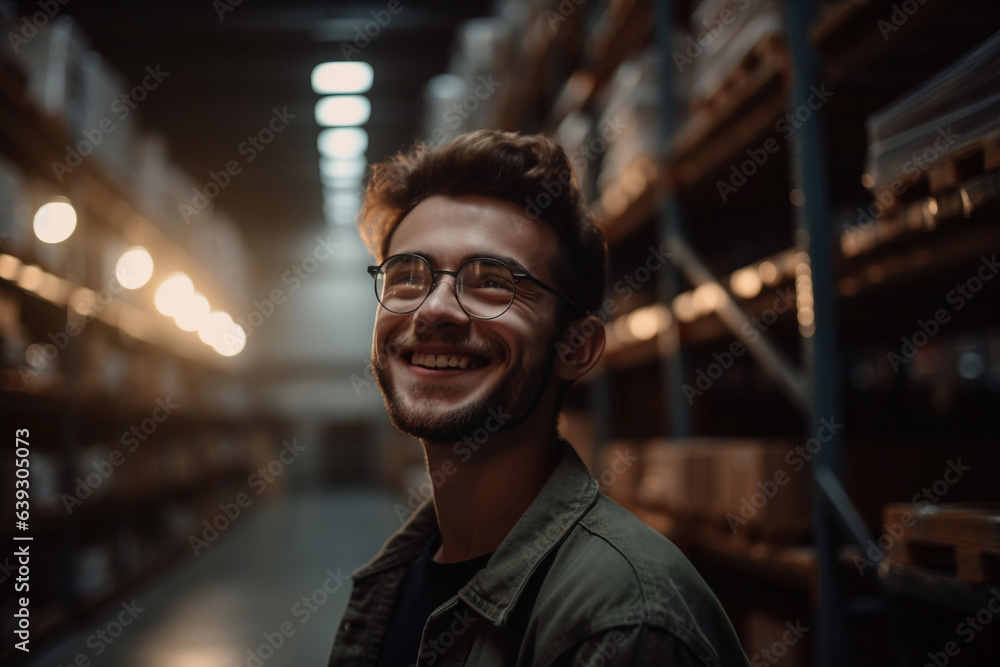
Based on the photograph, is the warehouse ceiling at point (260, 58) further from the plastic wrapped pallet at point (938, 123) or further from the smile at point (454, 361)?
the smile at point (454, 361)

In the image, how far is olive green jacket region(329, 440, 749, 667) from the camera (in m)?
1.14

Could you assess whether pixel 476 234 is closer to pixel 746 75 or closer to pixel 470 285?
pixel 470 285

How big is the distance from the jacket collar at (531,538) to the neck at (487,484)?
81 mm

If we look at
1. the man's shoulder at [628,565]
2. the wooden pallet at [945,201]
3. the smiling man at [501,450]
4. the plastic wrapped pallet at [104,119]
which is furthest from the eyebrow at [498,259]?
the plastic wrapped pallet at [104,119]

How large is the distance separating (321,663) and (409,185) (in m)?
3.94

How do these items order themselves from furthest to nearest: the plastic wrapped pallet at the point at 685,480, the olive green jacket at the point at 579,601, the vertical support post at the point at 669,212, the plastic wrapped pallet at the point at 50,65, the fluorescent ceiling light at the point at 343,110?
the fluorescent ceiling light at the point at 343,110 → the plastic wrapped pallet at the point at 50,65 → the vertical support post at the point at 669,212 → the plastic wrapped pallet at the point at 685,480 → the olive green jacket at the point at 579,601

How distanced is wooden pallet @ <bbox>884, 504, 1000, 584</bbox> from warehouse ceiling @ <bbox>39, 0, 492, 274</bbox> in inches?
332

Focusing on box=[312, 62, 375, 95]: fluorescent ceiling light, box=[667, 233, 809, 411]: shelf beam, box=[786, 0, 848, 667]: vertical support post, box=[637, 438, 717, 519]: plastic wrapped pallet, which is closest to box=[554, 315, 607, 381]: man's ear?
box=[786, 0, 848, 667]: vertical support post

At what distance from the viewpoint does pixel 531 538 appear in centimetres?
142

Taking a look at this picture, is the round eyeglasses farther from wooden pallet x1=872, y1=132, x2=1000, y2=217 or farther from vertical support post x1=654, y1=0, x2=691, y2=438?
vertical support post x1=654, y1=0, x2=691, y2=438

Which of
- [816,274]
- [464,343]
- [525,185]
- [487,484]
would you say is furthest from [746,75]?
[487,484]

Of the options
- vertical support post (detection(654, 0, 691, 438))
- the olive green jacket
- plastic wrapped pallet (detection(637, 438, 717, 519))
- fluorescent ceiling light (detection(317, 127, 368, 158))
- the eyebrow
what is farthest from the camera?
fluorescent ceiling light (detection(317, 127, 368, 158))

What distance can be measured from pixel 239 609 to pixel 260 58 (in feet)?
24.0

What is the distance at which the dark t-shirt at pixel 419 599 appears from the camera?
5.18 feet
